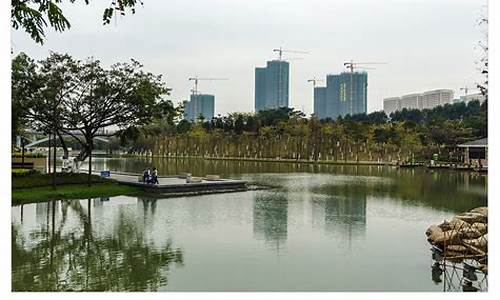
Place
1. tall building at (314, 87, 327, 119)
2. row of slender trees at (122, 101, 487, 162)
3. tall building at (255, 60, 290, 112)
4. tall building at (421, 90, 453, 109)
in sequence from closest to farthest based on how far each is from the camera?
row of slender trees at (122, 101, 487, 162)
tall building at (421, 90, 453, 109)
tall building at (255, 60, 290, 112)
tall building at (314, 87, 327, 119)

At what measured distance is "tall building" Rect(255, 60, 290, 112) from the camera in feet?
240

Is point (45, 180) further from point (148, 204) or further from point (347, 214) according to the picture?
point (347, 214)

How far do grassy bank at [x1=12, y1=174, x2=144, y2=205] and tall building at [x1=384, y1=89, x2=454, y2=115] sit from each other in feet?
187

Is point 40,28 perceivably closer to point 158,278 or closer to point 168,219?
point 158,278

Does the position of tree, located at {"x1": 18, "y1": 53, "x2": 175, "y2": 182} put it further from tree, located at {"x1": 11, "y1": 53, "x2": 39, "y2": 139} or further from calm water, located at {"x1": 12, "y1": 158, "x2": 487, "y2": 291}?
calm water, located at {"x1": 12, "y1": 158, "x2": 487, "y2": 291}

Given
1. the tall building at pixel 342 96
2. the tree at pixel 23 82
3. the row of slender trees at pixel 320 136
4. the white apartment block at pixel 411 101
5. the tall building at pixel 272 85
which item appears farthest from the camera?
the tall building at pixel 342 96

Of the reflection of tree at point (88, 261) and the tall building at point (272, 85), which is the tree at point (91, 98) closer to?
the reflection of tree at point (88, 261)

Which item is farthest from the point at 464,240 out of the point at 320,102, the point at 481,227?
the point at 320,102

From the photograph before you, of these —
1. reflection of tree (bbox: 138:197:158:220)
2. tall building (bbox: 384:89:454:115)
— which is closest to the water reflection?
reflection of tree (bbox: 138:197:158:220)

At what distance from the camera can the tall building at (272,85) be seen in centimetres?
7312

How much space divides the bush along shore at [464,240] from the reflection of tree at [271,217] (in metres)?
2.36

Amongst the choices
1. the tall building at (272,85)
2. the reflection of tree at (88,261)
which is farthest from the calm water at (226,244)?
the tall building at (272,85)

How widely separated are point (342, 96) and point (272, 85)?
1104cm

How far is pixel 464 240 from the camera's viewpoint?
7176 millimetres
